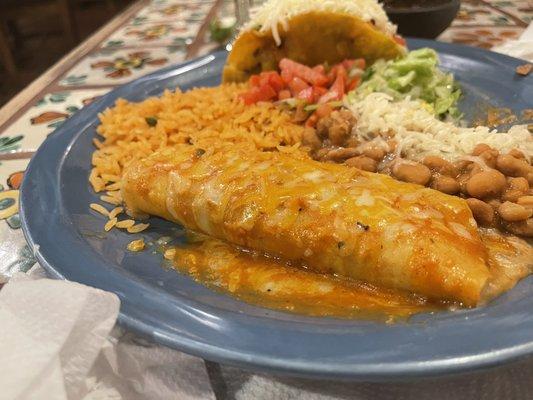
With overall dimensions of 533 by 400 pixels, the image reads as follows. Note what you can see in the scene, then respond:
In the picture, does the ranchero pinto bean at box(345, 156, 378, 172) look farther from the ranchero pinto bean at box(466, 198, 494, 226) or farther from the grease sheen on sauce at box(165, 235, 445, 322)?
the grease sheen on sauce at box(165, 235, 445, 322)

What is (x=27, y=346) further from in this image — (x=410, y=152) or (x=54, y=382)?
(x=410, y=152)

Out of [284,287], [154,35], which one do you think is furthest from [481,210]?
[154,35]

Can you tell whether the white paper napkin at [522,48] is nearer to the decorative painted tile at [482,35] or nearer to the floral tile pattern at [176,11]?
the decorative painted tile at [482,35]

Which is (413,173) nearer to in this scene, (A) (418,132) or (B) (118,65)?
(A) (418,132)

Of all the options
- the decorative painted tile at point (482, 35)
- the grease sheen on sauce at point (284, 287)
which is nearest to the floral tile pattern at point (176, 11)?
the decorative painted tile at point (482, 35)

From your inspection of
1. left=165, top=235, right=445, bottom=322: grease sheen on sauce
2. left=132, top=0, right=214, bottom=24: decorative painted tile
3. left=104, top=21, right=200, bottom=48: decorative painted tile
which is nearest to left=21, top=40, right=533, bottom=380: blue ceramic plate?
left=165, top=235, right=445, bottom=322: grease sheen on sauce

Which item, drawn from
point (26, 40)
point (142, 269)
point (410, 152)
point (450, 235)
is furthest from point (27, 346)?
point (26, 40)
